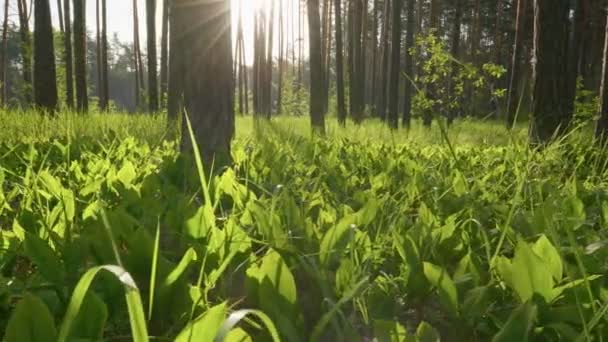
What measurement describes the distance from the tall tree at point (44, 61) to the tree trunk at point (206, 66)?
285 inches

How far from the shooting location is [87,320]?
708mm

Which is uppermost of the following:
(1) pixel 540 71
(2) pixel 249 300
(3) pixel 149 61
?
(3) pixel 149 61

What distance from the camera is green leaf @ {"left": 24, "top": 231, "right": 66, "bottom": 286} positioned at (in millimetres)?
933

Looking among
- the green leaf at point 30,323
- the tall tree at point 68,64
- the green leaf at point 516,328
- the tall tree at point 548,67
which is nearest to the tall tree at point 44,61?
the tall tree at point 68,64

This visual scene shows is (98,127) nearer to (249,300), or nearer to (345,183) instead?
(345,183)

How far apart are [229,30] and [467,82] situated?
28.1 m

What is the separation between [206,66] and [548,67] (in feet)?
12.1

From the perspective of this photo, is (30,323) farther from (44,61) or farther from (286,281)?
(44,61)

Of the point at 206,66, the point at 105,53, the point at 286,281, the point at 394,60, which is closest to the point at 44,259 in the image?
the point at 286,281

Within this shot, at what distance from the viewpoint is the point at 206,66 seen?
3039 millimetres

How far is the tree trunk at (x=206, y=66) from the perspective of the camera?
3.00 metres

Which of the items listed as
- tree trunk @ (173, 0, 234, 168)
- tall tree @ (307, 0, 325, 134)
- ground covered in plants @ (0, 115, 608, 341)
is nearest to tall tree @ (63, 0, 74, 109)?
tall tree @ (307, 0, 325, 134)

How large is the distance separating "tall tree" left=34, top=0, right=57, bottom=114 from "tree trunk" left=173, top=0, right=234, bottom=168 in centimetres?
724

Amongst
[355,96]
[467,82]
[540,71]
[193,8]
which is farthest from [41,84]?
[467,82]
